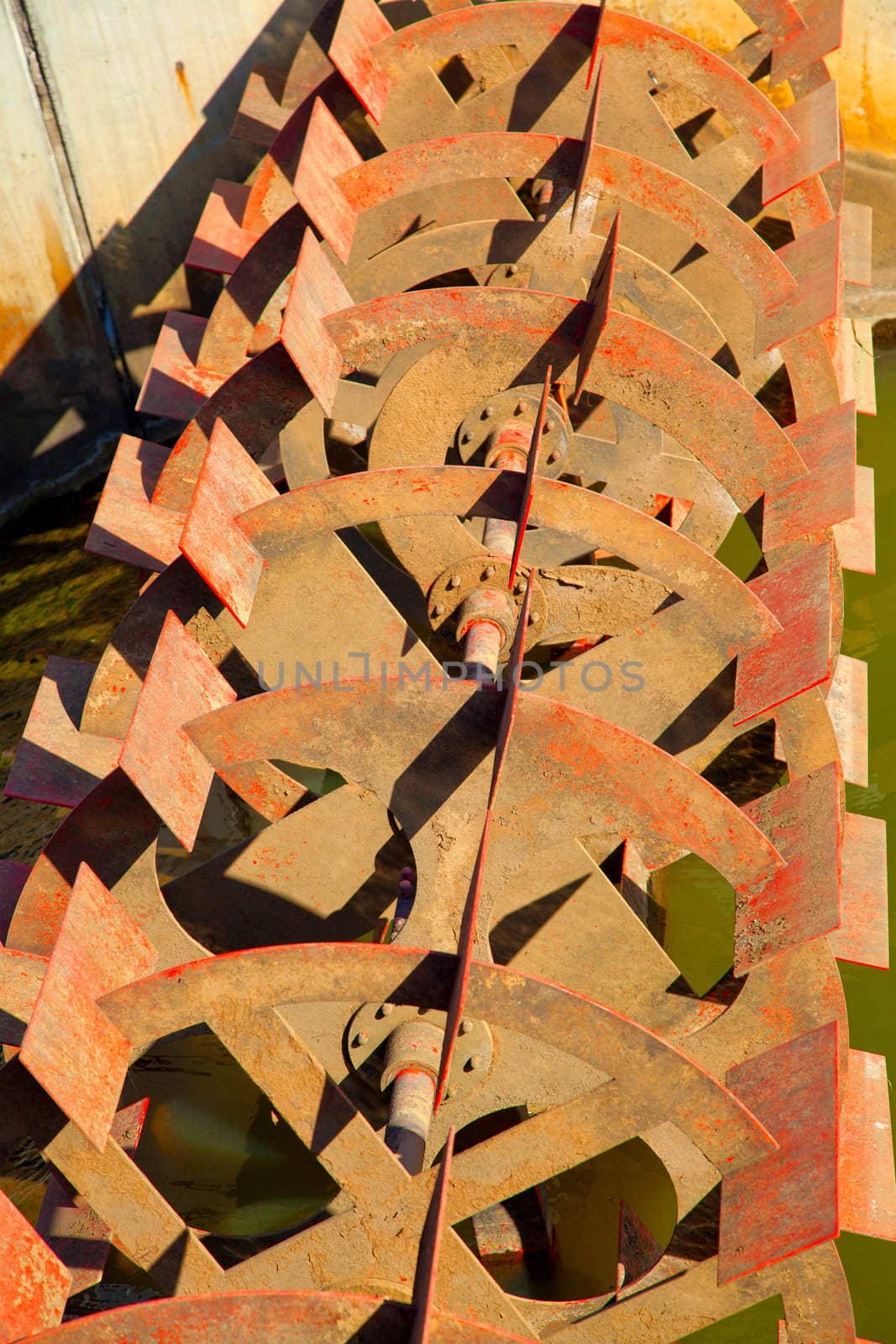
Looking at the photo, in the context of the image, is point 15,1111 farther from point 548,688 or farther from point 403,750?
point 548,688

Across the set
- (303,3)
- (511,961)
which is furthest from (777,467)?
(303,3)

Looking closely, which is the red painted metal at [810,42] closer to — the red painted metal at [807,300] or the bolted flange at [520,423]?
the red painted metal at [807,300]

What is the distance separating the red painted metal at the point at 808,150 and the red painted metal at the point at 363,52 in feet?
5.44

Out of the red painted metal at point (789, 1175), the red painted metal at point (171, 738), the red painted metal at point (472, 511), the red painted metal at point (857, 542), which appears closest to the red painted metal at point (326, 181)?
the red painted metal at point (472, 511)

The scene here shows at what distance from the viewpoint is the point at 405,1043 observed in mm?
3248

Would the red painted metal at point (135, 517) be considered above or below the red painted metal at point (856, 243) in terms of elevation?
below

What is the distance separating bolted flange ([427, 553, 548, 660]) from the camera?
160 inches

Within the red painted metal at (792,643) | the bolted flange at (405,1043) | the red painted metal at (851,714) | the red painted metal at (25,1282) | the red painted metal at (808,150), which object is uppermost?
the red painted metal at (808,150)

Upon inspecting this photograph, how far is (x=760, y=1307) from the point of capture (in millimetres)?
3809

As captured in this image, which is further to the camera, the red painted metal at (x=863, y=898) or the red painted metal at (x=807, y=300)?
the red painted metal at (x=807, y=300)

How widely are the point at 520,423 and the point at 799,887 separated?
8.22ft

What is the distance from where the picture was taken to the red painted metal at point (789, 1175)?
93.4 inches

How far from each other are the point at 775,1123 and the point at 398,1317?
3.40ft

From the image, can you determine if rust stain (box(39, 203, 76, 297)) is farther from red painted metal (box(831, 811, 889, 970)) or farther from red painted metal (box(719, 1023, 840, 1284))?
red painted metal (box(719, 1023, 840, 1284))
